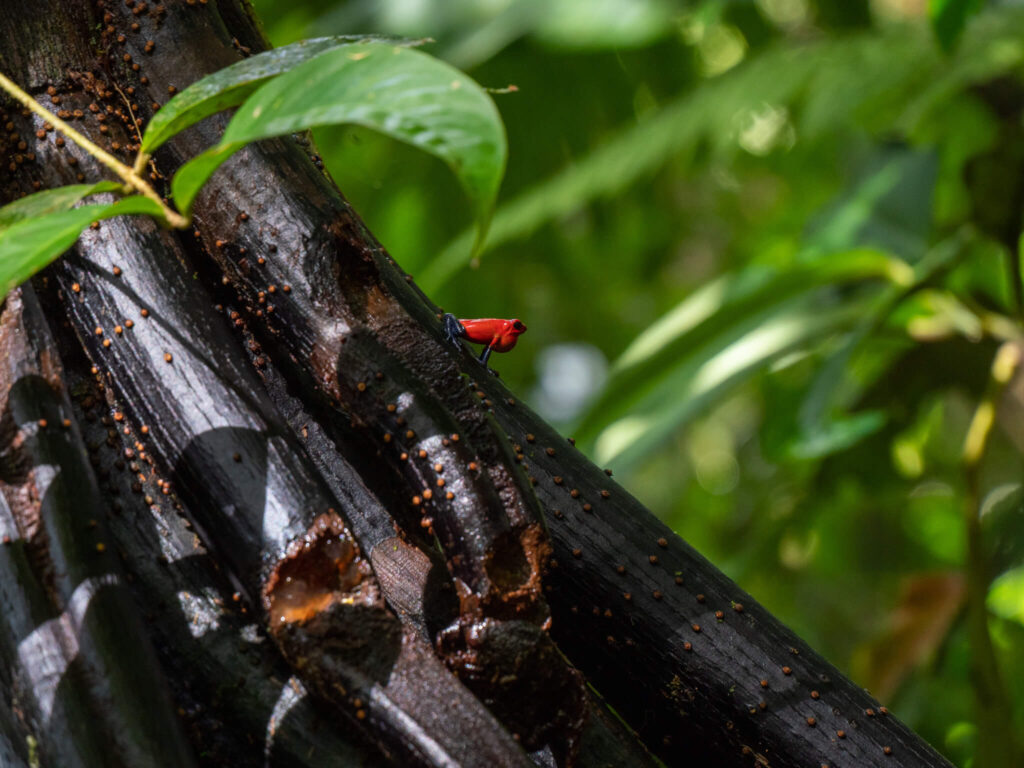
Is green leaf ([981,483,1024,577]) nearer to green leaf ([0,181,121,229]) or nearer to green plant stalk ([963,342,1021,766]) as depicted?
green plant stalk ([963,342,1021,766])

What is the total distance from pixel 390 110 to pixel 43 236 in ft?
0.53

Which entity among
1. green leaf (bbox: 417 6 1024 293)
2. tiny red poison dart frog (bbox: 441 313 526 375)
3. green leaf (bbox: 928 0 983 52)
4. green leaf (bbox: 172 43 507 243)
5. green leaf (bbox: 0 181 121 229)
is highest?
green leaf (bbox: 0 181 121 229)

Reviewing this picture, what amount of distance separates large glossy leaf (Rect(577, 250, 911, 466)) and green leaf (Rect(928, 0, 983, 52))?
42 cm

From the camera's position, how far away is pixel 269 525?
1.71 feet

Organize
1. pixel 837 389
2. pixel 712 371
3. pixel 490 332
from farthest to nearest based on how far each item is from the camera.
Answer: pixel 712 371 → pixel 837 389 → pixel 490 332

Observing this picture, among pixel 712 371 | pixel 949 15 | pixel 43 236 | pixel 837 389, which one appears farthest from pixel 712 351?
pixel 43 236

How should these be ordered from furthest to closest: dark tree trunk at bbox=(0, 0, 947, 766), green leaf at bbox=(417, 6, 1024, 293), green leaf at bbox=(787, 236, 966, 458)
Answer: green leaf at bbox=(417, 6, 1024, 293) → green leaf at bbox=(787, 236, 966, 458) → dark tree trunk at bbox=(0, 0, 947, 766)

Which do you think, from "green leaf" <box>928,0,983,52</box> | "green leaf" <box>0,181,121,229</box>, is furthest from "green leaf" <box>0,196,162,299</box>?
"green leaf" <box>928,0,983,52</box>

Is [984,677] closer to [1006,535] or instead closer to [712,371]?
[1006,535]

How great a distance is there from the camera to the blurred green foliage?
1450 mm

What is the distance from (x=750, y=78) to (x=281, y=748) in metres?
1.81

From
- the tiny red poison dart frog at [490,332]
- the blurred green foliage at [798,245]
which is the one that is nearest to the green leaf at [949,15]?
the blurred green foliage at [798,245]

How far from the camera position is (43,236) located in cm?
41

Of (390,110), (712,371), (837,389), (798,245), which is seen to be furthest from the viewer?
(798,245)
